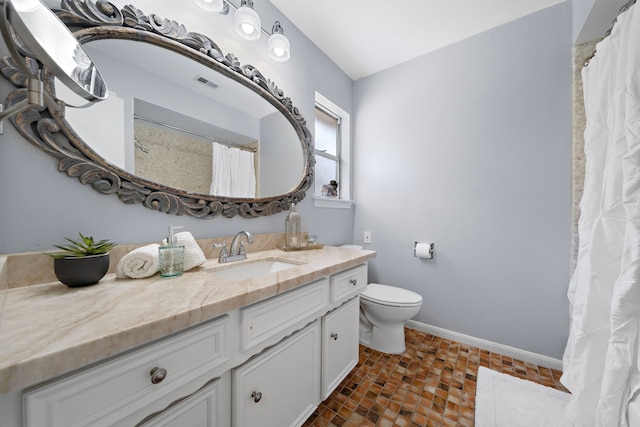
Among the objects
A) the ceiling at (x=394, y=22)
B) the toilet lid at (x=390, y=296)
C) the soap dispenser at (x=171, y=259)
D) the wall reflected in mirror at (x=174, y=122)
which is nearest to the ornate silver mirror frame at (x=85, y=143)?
the wall reflected in mirror at (x=174, y=122)

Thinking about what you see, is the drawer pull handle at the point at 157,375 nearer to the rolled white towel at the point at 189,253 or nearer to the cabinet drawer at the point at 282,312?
the cabinet drawer at the point at 282,312

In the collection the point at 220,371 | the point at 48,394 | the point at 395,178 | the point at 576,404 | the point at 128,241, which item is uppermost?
the point at 395,178

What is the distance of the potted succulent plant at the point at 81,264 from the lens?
0.73 metres

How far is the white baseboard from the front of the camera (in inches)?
62.8

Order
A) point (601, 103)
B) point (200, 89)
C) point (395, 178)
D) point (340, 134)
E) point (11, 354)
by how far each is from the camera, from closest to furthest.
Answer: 1. point (11, 354)
2. point (601, 103)
3. point (200, 89)
4. point (395, 178)
5. point (340, 134)

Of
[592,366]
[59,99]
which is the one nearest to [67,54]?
[59,99]

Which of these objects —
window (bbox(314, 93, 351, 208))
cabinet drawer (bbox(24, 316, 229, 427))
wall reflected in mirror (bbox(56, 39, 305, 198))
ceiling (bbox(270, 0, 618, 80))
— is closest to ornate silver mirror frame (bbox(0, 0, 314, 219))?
wall reflected in mirror (bbox(56, 39, 305, 198))

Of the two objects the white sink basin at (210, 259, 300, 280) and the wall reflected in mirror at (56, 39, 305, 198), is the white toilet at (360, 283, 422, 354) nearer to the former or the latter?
the white sink basin at (210, 259, 300, 280)

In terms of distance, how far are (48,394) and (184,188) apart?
34.7 inches

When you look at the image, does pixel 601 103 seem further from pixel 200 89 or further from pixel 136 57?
pixel 136 57

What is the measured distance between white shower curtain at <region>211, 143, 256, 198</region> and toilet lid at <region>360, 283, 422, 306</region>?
1140mm

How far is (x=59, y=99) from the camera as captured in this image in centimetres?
81

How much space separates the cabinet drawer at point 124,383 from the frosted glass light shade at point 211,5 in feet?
4.70

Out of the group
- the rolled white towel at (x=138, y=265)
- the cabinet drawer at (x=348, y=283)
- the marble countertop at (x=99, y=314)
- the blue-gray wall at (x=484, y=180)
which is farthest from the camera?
the blue-gray wall at (x=484, y=180)
